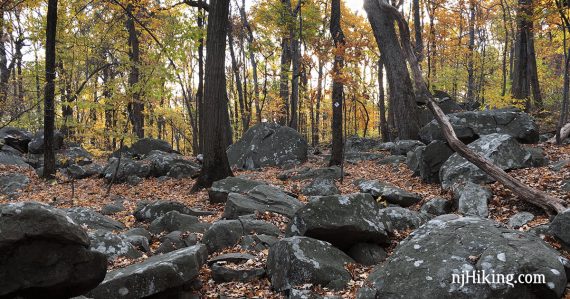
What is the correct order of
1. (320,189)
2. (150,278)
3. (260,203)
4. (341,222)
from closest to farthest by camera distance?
(150,278)
(341,222)
(260,203)
(320,189)

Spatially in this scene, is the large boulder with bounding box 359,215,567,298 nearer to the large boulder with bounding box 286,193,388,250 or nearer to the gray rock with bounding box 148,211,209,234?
the large boulder with bounding box 286,193,388,250

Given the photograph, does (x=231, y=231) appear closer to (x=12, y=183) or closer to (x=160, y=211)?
(x=160, y=211)

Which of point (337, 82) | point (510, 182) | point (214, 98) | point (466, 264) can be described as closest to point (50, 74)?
point (214, 98)

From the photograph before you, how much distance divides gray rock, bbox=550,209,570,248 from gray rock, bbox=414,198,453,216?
8.68 ft

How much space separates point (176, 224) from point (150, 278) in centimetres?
324

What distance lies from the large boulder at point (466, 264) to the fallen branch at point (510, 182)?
6.39 feet

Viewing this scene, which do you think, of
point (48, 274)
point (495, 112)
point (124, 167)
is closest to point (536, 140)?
point (495, 112)

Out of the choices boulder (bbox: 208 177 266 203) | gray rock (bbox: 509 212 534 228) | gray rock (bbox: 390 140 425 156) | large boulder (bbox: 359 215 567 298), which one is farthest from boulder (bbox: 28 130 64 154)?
gray rock (bbox: 509 212 534 228)

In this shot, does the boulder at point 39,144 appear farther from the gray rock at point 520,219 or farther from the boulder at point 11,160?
the gray rock at point 520,219

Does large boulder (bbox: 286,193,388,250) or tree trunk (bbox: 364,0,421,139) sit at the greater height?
tree trunk (bbox: 364,0,421,139)

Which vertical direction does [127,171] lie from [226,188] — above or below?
above

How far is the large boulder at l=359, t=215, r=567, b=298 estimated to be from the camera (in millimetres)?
3762

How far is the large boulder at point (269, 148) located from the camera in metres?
16.7

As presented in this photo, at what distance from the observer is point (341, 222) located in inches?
228
